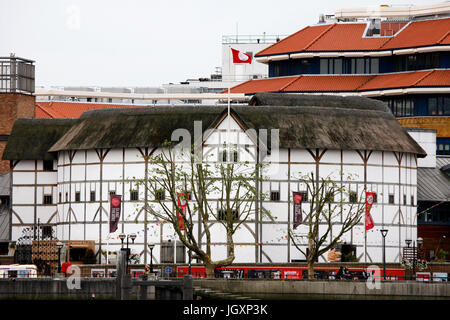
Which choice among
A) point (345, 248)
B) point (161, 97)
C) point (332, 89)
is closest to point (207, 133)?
point (345, 248)

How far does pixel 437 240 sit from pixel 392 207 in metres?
12.7

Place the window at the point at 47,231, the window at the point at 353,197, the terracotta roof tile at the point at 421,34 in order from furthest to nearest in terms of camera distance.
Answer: the terracotta roof tile at the point at 421,34 < the window at the point at 47,231 < the window at the point at 353,197

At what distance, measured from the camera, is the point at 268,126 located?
105500 millimetres

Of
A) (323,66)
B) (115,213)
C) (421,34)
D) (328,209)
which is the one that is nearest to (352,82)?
(323,66)

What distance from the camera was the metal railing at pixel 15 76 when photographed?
12738cm

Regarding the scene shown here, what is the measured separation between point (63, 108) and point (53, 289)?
8843cm

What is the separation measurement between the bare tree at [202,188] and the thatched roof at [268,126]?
2884 mm

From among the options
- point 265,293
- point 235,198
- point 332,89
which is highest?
point 332,89

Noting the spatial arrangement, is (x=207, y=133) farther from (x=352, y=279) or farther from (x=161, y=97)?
(x=161, y=97)

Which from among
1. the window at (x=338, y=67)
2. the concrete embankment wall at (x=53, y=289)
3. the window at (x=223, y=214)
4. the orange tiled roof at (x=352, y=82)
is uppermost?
the window at (x=338, y=67)

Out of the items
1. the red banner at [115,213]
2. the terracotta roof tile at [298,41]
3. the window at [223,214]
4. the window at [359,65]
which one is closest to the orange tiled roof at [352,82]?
the window at [359,65]

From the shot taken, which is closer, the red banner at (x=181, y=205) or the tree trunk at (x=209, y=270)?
the tree trunk at (x=209, y=270)

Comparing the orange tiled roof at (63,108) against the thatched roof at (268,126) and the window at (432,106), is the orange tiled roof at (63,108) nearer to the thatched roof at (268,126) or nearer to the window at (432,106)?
the window at (432,106)
